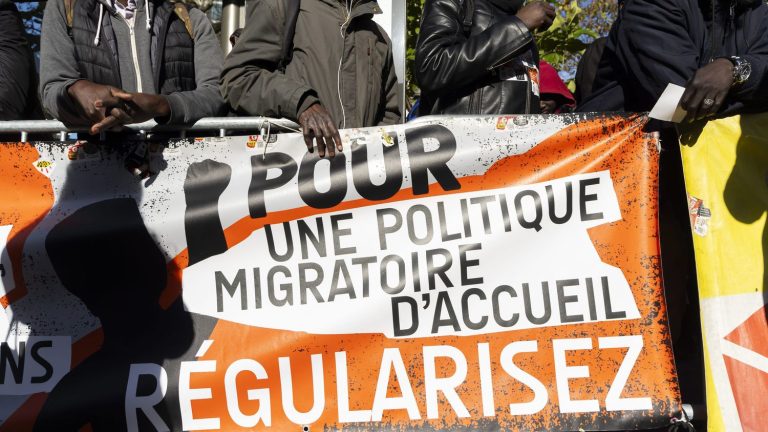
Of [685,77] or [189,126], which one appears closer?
[685,77]

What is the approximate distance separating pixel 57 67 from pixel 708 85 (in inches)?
109

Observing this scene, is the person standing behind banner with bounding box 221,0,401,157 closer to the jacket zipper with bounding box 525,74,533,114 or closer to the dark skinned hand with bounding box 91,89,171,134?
the dark skinned hand with bounding box 91,89,171,134

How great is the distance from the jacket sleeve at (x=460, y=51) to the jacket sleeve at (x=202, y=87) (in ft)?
3.17

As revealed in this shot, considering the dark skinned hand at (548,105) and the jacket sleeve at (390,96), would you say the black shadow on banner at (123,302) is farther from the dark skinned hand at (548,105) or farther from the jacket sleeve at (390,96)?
the dark skinned hand at (548,105)

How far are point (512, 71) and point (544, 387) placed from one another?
1.56 m

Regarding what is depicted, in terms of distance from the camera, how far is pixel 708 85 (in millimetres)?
3535

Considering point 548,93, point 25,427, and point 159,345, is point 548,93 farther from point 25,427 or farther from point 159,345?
point 25,427

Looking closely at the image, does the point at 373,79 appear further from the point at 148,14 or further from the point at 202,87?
the point at 148,14

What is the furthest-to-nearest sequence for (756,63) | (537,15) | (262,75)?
(537,15)
(262,75)
(756,63)

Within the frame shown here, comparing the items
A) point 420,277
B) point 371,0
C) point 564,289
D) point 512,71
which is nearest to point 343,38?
point 371,0

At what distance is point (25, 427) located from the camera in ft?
11.6

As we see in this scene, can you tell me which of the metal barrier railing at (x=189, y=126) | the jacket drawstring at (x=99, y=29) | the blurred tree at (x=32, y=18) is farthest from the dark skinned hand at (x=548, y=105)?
the blurred tree at (x=32, y=18)

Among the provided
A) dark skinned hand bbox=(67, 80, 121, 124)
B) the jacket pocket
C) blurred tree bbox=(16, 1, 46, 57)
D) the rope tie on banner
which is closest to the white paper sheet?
the jacket pocket

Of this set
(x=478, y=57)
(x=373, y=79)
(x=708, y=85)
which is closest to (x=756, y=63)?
(x=708, y=85)
